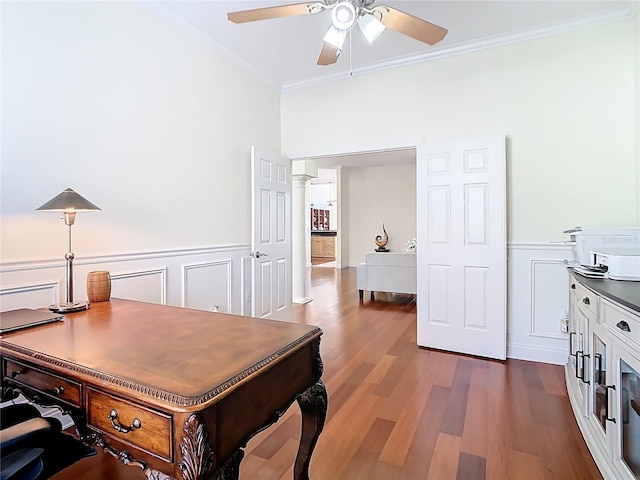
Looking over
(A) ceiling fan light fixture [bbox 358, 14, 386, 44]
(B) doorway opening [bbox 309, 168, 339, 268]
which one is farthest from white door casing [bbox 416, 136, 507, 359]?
(B) doorway opening [bbox 309, 168, 339, 268]

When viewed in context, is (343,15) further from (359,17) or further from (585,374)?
(585,374)

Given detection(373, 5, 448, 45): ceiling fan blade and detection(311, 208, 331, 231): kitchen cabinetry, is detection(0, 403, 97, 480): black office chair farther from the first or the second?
detection(311, 208, 331, 231): kitchen cabinetry

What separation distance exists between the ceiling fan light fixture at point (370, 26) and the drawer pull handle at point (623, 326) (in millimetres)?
1845

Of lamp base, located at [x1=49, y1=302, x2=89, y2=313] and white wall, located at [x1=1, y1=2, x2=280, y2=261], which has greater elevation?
white wall, located at [x1=1, y1=2, x2=280, y2=261]

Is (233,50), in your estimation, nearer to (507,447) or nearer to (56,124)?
(56,124)

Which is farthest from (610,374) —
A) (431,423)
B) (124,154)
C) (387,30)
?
(124,154)

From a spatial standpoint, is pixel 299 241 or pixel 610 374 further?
pixel 299 241

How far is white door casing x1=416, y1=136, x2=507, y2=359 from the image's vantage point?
120 inches

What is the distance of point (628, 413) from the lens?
1.36 meters

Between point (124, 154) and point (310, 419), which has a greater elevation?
point (124, 154)

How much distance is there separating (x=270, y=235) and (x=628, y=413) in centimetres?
306

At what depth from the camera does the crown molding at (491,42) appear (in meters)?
2.74

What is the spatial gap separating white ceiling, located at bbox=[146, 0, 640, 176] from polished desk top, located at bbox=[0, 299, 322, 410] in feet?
7.74

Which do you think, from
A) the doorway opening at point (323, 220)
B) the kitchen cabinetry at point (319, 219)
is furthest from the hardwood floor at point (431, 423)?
the kitchen cabinetry at point (319, 219)
